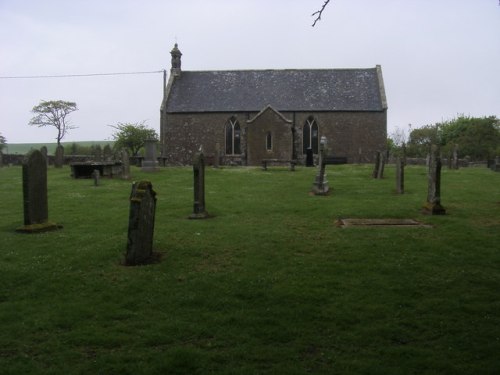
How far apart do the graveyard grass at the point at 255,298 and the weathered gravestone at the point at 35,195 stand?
0.42 m

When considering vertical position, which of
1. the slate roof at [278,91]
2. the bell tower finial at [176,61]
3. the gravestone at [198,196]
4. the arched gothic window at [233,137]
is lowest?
the gravestone at [198,196]

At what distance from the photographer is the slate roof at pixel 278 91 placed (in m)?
43.7

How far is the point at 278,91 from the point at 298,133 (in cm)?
450

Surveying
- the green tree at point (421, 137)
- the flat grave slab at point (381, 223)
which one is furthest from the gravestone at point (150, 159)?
the green tree at point (421, 137)

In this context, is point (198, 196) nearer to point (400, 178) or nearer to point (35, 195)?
point (35, 195)

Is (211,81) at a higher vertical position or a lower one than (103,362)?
higher

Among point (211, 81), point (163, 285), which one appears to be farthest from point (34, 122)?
point (163, 285)

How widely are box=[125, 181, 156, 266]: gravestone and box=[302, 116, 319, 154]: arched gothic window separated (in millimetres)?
36117

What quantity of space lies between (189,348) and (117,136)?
2255 inches

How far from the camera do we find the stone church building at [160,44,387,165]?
41.4 metres

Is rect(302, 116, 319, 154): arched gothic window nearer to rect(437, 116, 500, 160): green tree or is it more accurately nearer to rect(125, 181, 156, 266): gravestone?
rect(437, 116, 500, 160): green tree

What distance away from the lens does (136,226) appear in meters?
8.30

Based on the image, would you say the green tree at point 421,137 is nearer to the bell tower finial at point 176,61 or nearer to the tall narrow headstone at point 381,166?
the bell tower finial at point 176,61

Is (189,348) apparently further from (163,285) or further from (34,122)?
(34,122)
